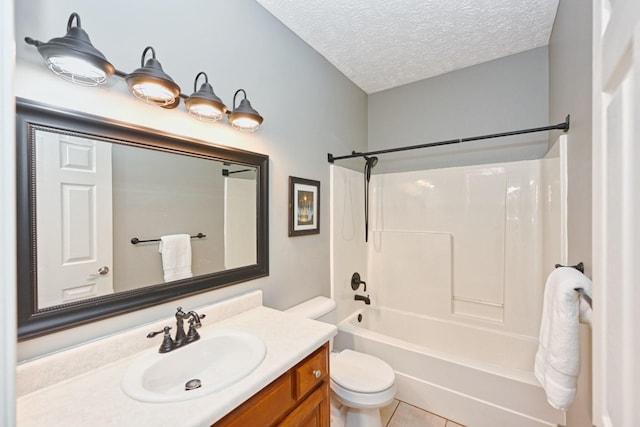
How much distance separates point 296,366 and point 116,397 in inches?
22.8

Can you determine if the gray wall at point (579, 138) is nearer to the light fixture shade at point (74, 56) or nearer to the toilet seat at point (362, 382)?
the toilet seat at point (362, 382)

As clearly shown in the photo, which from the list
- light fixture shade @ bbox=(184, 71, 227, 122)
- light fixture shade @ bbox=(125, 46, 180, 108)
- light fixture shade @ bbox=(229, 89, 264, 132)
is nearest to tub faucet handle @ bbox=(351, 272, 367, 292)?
light fixture shade @ bbox=(229, 89, 264, 132)

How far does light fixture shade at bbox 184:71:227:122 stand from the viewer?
1.16 meters

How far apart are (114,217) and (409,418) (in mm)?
2130

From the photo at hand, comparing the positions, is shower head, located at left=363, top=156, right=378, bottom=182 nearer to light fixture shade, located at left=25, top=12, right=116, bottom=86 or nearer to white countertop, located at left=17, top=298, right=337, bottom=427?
white countertop, located at left=17, top=298, right=337, bottom=427

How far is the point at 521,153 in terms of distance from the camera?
214cm

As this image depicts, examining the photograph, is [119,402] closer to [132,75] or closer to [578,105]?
[132,75]

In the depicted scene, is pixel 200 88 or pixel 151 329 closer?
pixel 151 329

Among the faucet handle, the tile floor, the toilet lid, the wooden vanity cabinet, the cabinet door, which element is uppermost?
the faucet handle

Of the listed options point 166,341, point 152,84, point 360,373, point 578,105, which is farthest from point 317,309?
point 578,105

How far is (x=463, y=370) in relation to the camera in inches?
66.8

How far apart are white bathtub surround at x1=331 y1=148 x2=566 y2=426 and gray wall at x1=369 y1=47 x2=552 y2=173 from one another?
15 cm
